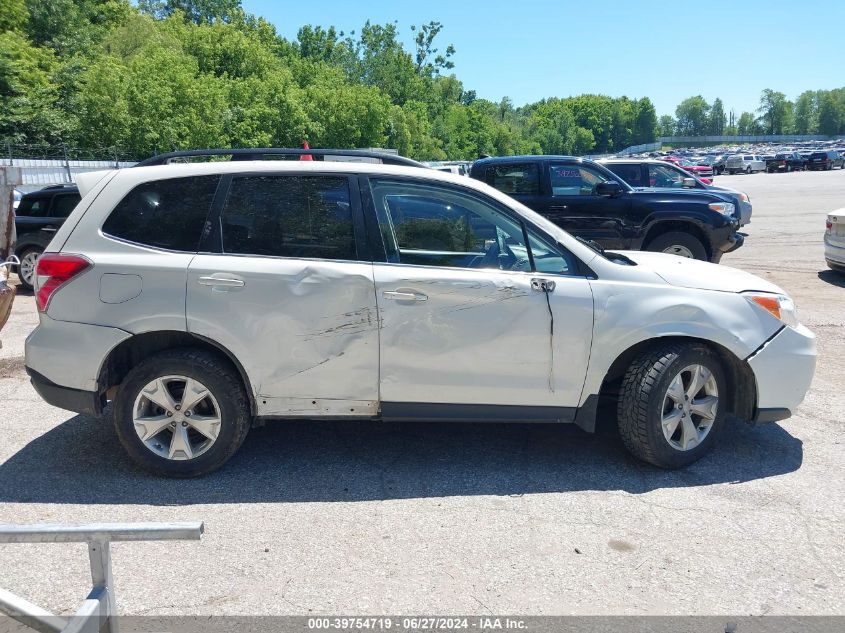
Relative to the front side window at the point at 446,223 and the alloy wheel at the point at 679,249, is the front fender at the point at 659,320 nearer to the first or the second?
the front side window at the point at 446,223

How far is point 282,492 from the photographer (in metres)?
4.28

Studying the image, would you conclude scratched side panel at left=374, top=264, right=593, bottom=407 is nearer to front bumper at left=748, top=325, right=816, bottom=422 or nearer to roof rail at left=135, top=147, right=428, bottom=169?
roof rail at left=135, top=147, right=428, bottom=169

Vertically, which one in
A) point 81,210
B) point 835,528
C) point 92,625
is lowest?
point 835,528

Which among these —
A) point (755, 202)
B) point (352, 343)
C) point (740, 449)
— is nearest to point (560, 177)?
point (740, 449)

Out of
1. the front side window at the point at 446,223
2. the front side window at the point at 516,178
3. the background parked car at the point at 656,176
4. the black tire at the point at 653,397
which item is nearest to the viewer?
the black tire at the point at 653,397

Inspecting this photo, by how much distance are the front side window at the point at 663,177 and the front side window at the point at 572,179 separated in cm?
389

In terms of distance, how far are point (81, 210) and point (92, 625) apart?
10.0ft

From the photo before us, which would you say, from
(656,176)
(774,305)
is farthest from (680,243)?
(774,305)

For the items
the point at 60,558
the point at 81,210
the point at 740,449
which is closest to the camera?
the point at 60,558

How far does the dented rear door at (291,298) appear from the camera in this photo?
4.27 metres

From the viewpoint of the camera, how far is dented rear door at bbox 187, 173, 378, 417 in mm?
4270

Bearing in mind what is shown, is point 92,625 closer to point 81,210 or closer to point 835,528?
point 81,210

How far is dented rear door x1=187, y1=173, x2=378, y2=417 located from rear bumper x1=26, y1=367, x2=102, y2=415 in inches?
29.1

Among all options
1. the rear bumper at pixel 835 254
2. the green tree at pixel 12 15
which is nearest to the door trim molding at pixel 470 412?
the rear bumper at pixel 835 254
